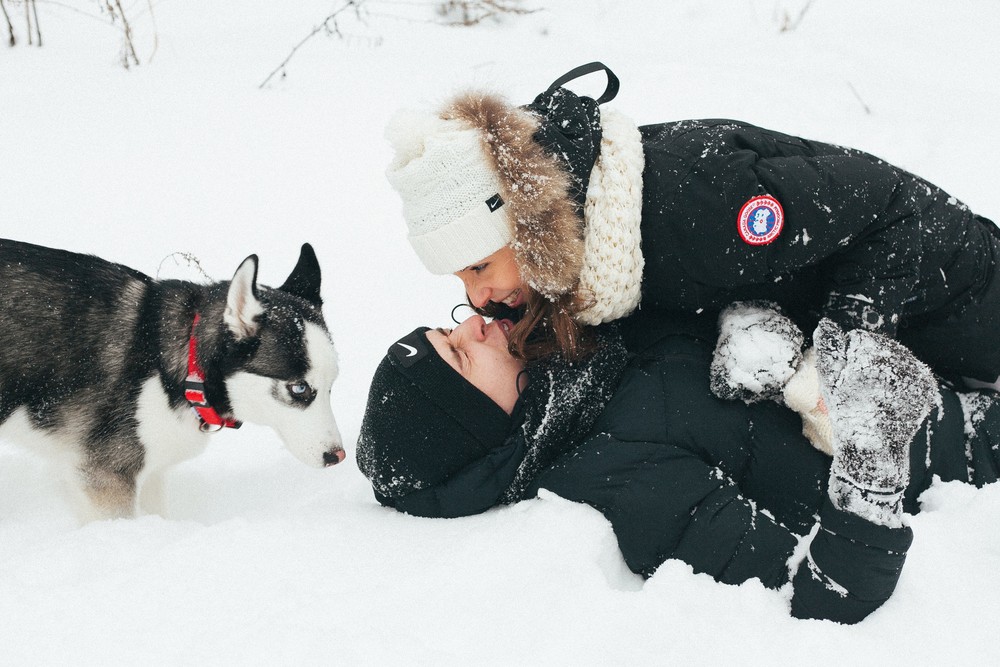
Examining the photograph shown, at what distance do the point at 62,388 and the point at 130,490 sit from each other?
421 millimetres

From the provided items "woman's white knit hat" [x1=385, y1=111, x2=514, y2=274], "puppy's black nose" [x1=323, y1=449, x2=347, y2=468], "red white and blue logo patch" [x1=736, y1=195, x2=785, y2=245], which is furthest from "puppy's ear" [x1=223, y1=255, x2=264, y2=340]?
"red white and blue logo patch" [x1=736, y1=195, x2=785, y2=245]

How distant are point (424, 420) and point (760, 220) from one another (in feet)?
3.72

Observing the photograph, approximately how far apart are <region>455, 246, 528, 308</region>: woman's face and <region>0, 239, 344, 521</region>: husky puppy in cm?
63

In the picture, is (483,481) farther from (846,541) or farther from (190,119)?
(190,119)

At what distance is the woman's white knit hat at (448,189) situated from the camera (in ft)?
7.44

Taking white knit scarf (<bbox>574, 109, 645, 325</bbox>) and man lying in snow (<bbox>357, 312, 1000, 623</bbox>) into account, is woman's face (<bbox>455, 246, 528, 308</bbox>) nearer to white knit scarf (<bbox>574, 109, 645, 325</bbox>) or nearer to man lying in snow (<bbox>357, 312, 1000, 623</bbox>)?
man lying in snow (<bbox>357, 312, 1000, 623</bbox>)

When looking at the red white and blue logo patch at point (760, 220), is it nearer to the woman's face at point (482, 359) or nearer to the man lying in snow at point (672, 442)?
the man lying in snow at point (672, 442)

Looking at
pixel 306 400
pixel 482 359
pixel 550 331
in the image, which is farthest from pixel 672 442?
pixel 306 400

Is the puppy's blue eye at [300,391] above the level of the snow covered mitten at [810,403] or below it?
below

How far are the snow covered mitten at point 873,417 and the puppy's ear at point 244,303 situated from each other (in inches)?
68.3

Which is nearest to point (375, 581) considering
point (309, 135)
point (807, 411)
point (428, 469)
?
point (428, 469)

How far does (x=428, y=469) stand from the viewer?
2467 mm

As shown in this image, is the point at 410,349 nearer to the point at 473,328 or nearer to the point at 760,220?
the point at 473,328

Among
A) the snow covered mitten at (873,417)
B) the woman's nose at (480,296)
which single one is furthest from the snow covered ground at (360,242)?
the woman's nose at (480,296)
